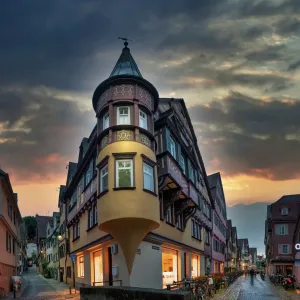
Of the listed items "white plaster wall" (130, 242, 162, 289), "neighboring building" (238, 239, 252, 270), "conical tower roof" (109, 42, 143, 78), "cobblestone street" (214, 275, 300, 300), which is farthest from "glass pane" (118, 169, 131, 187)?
"neighboring building" (238, 239, 252, 270)

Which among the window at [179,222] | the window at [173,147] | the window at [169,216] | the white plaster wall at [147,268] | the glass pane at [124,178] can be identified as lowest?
the white plaster wall at [147,268]

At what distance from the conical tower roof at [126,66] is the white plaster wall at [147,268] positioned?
938 cm

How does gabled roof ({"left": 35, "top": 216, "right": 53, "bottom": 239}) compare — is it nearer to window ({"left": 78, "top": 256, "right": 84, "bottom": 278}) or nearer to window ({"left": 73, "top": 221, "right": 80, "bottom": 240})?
window ({"left": 73, "top": 221, "right": 80, "bottom": 240})

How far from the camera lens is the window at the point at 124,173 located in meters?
19.8

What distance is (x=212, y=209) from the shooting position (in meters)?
50.7

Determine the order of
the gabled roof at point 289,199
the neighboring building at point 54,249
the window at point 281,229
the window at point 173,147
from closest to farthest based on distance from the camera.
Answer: the window at point 173,147 → the neighboring building at point 54,249 → the window at point 281,229 → the gabled roof at point 289,199

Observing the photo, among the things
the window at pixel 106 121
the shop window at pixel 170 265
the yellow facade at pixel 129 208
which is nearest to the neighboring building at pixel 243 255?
the shop window at pixel 170 265

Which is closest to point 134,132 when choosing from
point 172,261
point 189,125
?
point 172,261

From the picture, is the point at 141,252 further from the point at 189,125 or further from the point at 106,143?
the point at 189,125

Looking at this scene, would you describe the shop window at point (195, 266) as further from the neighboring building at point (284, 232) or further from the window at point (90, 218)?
the neighboring building at point (284, 232)

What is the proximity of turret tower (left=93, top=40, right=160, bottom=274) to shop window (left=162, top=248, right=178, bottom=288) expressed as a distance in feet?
26.8

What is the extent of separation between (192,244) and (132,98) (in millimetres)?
17690

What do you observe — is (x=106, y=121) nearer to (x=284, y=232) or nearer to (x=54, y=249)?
(x=54, y=249)

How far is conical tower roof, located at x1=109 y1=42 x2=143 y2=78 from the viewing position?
2212cm
